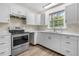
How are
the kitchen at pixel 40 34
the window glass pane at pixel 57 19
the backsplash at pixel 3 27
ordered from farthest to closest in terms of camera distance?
the window glass pane at pixel 57 19
the backsplash at pixel 3 27
the kitchen at pixel 40 34

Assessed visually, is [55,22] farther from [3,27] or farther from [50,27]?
[3,27]

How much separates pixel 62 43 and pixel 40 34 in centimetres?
159

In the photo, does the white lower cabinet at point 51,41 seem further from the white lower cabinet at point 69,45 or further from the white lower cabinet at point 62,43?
the white lower cabinet at point 69,45

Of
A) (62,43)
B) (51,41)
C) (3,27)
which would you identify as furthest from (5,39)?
(62,43)

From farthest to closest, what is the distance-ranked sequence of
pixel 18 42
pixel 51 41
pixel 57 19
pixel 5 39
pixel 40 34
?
pixel 40 34, pixel 57 19, pixel 51 41, pixel 18 42, pixel 5 39

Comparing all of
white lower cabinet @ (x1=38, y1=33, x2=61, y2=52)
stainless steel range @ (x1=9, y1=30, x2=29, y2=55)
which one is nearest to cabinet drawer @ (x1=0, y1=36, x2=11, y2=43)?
stainless steel range @ (x1=9, y1=30, x2=29, y2=55)

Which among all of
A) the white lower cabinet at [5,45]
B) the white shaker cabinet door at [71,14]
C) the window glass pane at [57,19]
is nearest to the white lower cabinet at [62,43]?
the white shaker cabinet door at [71,14]

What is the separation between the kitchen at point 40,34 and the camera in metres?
2.18

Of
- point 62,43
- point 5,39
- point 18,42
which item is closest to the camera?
point 5,39

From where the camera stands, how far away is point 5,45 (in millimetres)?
2146

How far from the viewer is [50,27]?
397 cm

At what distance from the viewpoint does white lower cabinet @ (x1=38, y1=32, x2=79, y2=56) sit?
206 cm

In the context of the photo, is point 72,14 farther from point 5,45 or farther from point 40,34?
point 5,45

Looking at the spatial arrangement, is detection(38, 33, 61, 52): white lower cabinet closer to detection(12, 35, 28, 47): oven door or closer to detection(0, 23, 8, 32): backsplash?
detection(12, 35, 28, 47): oven door
